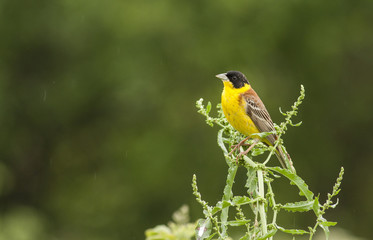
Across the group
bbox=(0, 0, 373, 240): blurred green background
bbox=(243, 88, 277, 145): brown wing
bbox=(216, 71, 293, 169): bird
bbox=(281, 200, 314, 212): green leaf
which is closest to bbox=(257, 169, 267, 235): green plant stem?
bbox=(281, 200, 314, 212): green leaf

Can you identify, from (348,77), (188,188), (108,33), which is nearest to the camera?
(188,188)

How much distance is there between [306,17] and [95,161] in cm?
702

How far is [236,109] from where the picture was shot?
5.51 m

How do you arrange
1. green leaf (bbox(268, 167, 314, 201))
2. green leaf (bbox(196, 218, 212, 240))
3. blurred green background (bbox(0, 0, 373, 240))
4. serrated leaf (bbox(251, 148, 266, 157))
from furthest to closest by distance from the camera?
1. blurred green background (bbox(0, 0, 373, 240))
2. serrated leaf (bbox(251, 148, 266, 157))
3. green leaf (bbox(268, 167, 314, 201))
4. green leaf (bbox(196, 218, 212, 240))

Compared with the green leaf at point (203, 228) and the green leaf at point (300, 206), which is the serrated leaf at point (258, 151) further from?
the green leaf at point (203, 228)

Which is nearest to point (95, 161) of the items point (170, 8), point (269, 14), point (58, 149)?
point (58, 149)

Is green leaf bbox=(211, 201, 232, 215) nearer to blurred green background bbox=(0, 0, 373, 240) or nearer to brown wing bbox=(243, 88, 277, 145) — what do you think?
brown wing bbox=(243, 88, 277, 145)

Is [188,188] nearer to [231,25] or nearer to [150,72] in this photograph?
[150,72]

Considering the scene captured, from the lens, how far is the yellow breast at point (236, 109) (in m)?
5.08

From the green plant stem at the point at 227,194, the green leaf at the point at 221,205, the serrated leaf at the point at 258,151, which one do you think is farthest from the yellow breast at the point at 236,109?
the green leaf at the point at 221,205

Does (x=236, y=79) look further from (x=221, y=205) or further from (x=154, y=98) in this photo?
(x=154, y=98)

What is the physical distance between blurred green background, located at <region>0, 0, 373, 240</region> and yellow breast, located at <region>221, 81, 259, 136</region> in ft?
42.2

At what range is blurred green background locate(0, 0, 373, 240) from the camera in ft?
64.8

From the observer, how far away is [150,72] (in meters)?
20.2
